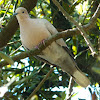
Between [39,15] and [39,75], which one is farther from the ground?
[39,15]

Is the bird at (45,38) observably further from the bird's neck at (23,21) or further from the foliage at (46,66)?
the foliage at (46,66)

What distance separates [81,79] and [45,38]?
704 mm

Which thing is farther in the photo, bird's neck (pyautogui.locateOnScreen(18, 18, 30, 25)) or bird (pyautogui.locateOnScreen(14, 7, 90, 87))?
bird's neck (pyautogui.locateOnScreen(18, 18, 30, 25))

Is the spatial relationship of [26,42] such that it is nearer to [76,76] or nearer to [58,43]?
[58,43]

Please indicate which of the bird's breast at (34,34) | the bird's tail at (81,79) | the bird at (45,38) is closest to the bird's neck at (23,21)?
the bird at (45,38)

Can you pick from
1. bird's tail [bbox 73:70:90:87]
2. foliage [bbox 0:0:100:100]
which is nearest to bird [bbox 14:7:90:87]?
bird's tail [bbox 73:70:90:87]

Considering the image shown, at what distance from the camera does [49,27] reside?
286cm

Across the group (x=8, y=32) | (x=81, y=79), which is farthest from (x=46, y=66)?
(x=8, y=32)

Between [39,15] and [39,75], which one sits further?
[39,15]

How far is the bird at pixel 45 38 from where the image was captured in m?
2.78

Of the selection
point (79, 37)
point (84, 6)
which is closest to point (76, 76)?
point (79, 37)

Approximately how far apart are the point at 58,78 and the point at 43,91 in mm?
427

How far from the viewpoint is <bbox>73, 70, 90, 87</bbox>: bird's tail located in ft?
9.33

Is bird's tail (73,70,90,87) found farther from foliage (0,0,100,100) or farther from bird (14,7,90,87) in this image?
foliage (0,0,100,100)
